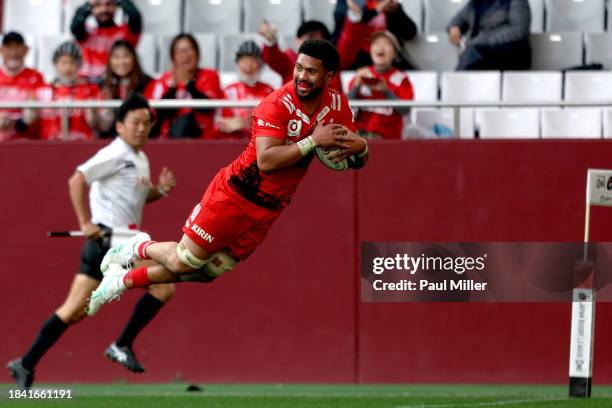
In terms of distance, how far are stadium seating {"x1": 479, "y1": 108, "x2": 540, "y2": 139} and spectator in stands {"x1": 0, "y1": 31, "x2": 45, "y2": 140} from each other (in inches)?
174

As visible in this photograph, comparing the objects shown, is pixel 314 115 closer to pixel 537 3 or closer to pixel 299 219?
pixel 299 219

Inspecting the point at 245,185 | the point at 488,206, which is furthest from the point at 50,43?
the point at 245,185

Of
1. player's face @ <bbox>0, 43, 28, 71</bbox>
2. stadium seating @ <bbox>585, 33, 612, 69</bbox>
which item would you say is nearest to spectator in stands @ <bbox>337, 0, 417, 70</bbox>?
stadium seating @ <bbox>585, 33, 612, 69</bbox>

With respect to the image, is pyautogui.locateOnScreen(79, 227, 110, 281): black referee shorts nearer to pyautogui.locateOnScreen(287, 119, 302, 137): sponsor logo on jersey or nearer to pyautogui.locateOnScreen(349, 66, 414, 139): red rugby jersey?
pyautogui.locateOnScreen(349, 66, 414, 139): red rugby jersey

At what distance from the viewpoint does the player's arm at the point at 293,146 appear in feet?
32.7

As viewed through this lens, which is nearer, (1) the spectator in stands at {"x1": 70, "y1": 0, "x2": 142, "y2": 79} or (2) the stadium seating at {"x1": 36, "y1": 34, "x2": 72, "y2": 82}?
(1) the spectator in stands at {"x1": 70, "y1": 0, "x2": 142, "y2": 79}

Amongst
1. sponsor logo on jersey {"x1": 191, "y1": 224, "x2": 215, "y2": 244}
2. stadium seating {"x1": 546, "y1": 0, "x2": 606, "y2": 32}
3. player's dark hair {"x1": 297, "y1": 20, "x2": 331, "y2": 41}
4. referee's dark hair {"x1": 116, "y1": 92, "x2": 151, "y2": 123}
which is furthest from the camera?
stadium seating {"x1": 546, "y1": 0, "x2": 606, "y2": 32}

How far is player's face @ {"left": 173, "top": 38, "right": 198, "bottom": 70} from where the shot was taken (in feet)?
47.5

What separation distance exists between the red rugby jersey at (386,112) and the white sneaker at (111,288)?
3731 mm

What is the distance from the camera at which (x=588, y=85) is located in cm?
1485

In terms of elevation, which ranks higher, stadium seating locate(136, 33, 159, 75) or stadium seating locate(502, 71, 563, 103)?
stadium seating locate(136, 33, 159, 75)

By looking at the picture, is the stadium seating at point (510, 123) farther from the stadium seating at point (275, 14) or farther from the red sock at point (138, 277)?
the red sock at point (138, 277)

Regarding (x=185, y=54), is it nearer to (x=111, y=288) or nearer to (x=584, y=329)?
(x=111, y=288)

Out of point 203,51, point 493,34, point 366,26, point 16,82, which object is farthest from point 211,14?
point 493,34
